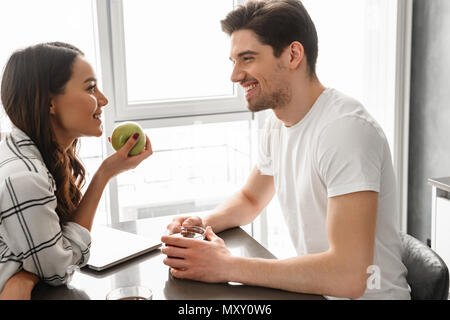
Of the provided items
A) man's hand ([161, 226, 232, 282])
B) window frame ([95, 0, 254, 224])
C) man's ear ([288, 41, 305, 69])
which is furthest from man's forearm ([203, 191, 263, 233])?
window frame ([95, 0, 254, 224])

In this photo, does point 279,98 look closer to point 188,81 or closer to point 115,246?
point 115,246

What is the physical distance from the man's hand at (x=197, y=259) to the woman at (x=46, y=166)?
8.5 inches

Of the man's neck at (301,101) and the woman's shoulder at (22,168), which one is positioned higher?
the man's neck at (301,101)

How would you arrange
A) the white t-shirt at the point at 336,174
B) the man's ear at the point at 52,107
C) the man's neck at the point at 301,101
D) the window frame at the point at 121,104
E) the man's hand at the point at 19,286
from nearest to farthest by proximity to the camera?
the man's hand at the point at 19,286 → the white t-shirt at the point at 336,174 → the man's ear at the point at 52,107 → the man's neck at the point at 301,101 → the window frame at the point at 121,104

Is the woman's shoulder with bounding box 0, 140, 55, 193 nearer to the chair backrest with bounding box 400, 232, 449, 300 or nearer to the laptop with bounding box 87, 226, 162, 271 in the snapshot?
the laptop with bounding box 87, 226, 162, 271

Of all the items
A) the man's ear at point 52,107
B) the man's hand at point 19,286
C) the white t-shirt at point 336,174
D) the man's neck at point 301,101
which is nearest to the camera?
the man's hand at point 19,286

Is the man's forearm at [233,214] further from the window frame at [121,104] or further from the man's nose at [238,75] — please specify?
the window frame at [121,104]

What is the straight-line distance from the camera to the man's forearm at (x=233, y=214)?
1.53 meters

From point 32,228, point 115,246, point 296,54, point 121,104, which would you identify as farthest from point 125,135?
point 121,104

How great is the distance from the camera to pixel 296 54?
58.6 inches

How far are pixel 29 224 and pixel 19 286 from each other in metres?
0.14

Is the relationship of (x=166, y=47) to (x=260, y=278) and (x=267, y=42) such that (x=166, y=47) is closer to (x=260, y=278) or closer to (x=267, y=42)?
(x=267, y=42)

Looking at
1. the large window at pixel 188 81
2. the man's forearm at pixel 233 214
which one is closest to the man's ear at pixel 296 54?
the man's forearm at pixel 233 214

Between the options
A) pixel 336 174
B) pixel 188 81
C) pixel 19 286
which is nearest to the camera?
pixel 19 286
